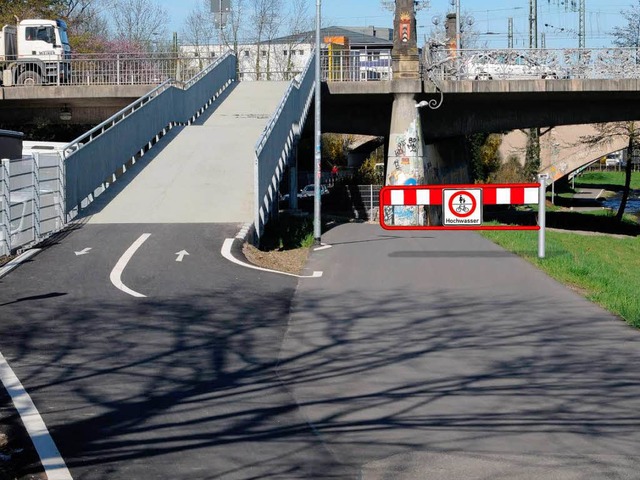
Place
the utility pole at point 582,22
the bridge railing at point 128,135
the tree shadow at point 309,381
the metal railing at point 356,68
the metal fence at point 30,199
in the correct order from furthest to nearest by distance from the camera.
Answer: the utility pole at point 582,22, the metal railing at point 356,68, the bridge railing at point 128,135, the metal fence at point 30,199, the tree shadow at point 309,381

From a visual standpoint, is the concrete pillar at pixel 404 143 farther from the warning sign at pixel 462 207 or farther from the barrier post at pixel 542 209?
the warning sign at pixel 462 207

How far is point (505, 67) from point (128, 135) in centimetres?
1463

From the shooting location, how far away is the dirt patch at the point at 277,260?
18667 mm

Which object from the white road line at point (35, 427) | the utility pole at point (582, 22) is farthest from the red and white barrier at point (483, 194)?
the utility pole at point (582, 22)

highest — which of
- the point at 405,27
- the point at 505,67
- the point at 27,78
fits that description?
the point at 405,27

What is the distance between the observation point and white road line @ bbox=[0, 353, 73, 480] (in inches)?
275

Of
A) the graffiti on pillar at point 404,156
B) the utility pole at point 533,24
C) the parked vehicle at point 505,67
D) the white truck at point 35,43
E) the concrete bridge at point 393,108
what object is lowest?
the graffiti on pillar at point 404,156

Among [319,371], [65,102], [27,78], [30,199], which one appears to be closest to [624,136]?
[65,102]

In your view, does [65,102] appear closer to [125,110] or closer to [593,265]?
[125,110]

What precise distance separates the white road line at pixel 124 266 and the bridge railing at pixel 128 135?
121 inches

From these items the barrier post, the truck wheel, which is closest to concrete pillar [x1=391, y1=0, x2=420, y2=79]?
the truck wheel

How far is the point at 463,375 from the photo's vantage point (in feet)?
33.3

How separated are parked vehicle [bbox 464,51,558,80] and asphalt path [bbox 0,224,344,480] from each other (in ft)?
61.9

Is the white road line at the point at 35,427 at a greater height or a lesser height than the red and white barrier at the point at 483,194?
lesser
